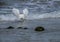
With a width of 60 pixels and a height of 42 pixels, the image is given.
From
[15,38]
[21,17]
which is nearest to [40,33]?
[15,38]

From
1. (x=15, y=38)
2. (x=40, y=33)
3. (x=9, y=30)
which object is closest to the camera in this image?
(x=15, y=38)

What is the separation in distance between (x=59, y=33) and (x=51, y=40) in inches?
39.3

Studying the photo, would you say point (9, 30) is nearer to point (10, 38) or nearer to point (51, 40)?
point (10, 38)

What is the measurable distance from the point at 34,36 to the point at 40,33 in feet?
1.28

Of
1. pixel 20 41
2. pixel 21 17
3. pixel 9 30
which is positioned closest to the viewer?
pixel 20 41

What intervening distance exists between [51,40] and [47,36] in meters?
0.53

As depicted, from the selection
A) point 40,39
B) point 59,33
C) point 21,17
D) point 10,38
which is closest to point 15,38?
point 10,38

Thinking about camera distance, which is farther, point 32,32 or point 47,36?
point 32,32

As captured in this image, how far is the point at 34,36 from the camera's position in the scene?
7.32m

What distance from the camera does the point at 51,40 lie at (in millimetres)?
6754

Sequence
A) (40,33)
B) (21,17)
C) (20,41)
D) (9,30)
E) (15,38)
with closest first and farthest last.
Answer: (20,41) < (15,38) < (40,33) < (9,30) < (21,17)

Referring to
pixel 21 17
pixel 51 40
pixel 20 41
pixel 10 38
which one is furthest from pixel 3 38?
pixel 21 17

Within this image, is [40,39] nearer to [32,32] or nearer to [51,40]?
[51,40]

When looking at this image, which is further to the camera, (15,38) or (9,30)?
(9,30)
